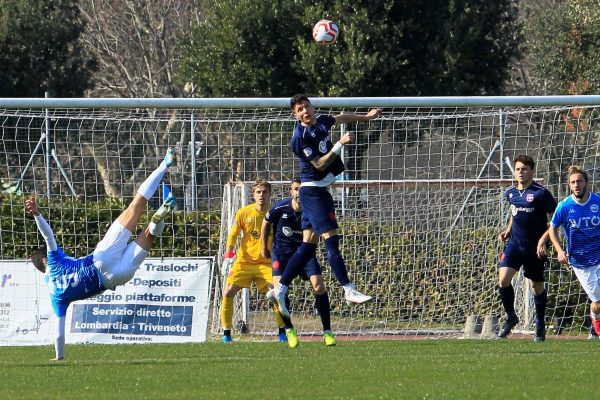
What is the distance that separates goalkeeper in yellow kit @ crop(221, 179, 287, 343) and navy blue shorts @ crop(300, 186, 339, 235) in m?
3.38

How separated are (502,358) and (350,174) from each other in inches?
310

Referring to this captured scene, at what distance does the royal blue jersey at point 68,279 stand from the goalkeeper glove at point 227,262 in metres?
3.73

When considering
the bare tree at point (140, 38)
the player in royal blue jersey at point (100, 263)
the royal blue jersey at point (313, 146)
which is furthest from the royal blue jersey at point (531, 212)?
the bare tree at point (140, 38)

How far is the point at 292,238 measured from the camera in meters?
15.5

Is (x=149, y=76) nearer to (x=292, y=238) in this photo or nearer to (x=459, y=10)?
(x=459, y=10)

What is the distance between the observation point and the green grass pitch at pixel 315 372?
8984 millimetres

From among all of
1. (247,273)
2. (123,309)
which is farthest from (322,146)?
(123,309)

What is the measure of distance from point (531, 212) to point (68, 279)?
5.98 m

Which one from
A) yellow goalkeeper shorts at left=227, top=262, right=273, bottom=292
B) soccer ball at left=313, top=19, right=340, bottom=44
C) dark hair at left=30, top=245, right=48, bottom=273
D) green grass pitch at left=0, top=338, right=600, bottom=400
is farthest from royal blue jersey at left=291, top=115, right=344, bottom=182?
yellow goalkeeper shorts at left=227, top=262, right=273, bottom=292

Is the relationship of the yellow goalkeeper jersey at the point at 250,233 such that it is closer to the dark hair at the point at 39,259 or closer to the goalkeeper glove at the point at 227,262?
the goalkeeper glove at the point at 227,262

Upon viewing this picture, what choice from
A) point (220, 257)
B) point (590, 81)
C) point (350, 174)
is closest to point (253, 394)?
point (220, 257)

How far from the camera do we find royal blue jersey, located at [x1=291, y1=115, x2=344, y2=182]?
1248 cm

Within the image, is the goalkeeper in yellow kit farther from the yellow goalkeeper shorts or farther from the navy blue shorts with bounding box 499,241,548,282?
the navy blue shorts with bounding box 499,241,548,282

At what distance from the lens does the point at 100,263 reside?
40.1ft
